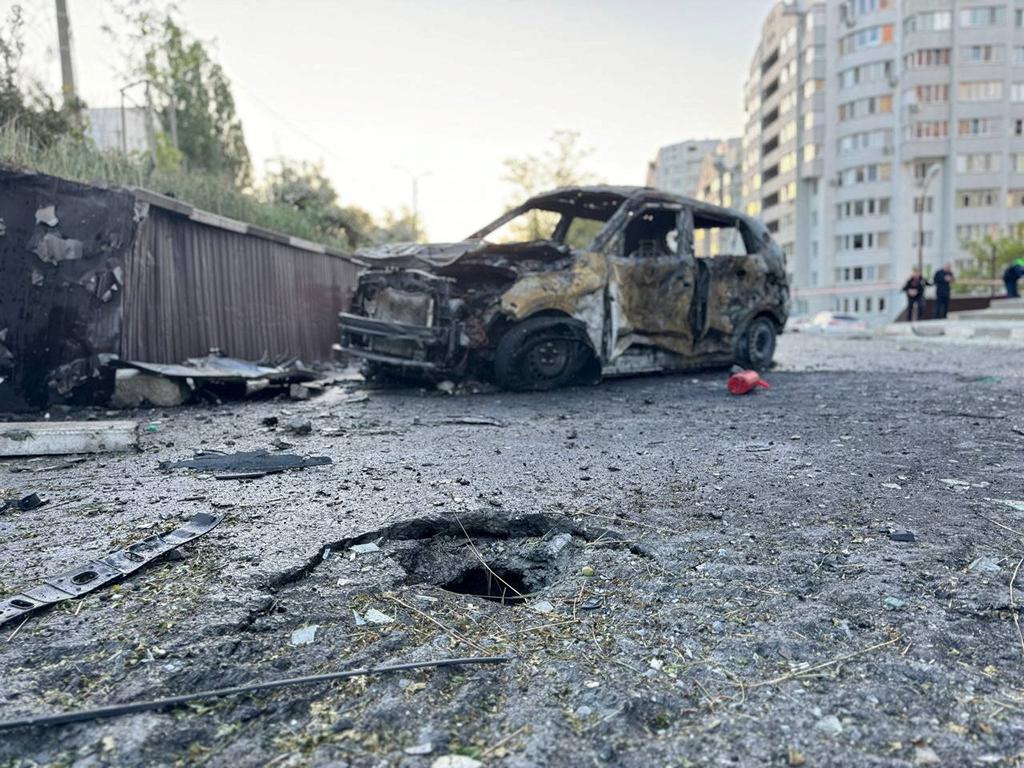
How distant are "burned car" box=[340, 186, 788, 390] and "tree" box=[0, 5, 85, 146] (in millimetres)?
6268

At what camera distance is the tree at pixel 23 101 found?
9.96 metres

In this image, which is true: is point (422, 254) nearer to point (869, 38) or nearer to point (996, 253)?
point (996, 253)

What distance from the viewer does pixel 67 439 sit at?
4.50 m

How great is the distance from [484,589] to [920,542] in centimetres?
167

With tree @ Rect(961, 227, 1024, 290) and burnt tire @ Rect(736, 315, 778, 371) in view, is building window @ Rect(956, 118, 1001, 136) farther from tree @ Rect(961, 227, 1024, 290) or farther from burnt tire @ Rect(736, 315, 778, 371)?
burnt tire @ Rect(736, 315, 778, 371)

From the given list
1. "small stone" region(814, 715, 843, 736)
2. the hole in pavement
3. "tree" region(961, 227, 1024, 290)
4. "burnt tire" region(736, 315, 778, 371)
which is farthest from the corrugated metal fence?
"tree" region(961, 227, 1024, 290)

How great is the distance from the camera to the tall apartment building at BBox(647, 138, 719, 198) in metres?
117

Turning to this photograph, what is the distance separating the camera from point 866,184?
56.4 meters

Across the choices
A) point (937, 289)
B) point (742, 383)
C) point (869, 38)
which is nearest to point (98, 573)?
point (742, 383)

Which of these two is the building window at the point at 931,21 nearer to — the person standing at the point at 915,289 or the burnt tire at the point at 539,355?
the person standing at the point at 915,289

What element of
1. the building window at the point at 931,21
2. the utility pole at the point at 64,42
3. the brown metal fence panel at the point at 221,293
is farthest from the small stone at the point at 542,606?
the building window at the point at 931,21

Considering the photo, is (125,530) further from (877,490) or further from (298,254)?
(298,254)

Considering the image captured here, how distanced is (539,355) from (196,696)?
5351 millimetres

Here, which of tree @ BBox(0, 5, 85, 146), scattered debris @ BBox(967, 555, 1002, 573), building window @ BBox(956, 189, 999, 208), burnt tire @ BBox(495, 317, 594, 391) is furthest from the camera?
building window @ BBox(956, 189, 999, 208)
